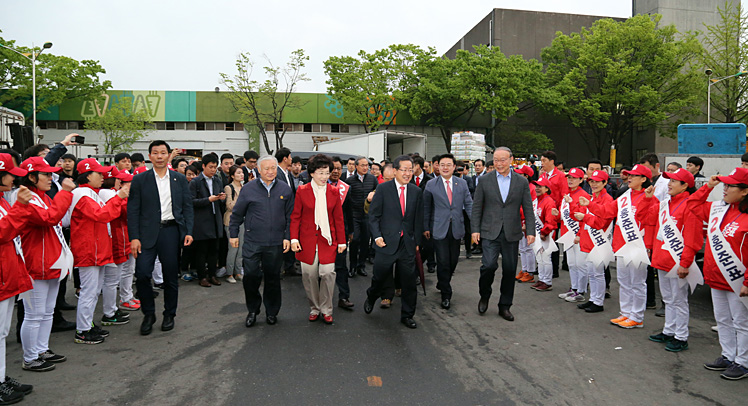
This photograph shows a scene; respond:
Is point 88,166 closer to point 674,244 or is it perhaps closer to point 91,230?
point 91,230

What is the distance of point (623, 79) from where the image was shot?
109 ft

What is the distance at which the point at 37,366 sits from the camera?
168 inches

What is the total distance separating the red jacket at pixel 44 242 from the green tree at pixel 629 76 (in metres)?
35.0

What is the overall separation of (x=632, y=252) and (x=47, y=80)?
4024cm

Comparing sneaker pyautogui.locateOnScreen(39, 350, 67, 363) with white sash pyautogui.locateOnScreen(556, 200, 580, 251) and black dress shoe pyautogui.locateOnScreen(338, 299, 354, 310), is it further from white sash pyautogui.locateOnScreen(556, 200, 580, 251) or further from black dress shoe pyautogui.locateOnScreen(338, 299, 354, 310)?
white sash pyautogui.locateOnScreen(556, 200, 580, 251)

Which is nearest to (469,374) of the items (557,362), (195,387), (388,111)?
(557,362)

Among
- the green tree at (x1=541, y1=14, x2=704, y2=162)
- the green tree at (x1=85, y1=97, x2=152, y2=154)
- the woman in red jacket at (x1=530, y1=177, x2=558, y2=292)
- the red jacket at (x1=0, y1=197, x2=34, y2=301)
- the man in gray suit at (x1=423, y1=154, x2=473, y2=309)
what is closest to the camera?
the red jacket at (x1=0, y1=197, x2=34, y2=301)

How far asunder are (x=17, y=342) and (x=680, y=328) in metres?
7.19

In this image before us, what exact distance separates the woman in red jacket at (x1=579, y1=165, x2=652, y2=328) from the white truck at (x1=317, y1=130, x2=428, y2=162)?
1415cm

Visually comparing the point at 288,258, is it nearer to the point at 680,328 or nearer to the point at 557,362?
the point at 557,362

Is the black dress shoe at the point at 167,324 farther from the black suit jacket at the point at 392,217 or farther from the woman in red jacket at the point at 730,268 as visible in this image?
the woman in red jacket at the point at 730,268

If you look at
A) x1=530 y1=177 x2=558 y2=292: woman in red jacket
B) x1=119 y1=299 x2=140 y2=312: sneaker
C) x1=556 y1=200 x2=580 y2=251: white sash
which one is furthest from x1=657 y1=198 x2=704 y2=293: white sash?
x1=119 y1=299 x2=140 y2=312: sneaker

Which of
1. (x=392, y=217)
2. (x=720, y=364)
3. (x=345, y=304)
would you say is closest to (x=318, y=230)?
(x=392, y=217)

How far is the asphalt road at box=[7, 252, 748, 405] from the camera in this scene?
151 inches
